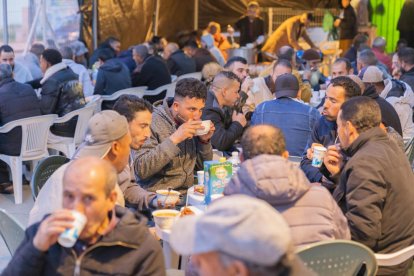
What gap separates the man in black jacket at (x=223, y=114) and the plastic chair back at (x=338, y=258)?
277cm

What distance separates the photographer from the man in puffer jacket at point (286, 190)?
296cm

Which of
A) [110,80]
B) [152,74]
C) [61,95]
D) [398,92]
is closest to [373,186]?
[398,92]

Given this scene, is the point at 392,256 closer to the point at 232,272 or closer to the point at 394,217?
the point at 394,217

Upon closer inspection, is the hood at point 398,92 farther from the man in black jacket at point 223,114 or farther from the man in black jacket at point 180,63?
the man in black jacket at point 180,63

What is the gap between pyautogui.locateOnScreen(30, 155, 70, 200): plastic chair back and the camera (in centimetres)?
435

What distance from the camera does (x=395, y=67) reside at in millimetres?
10812

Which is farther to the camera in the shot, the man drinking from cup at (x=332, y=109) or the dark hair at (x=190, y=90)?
the man drinking from cup at (x=332, y=109)

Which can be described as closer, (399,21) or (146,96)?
(146,96)

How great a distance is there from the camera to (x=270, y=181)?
116 inches

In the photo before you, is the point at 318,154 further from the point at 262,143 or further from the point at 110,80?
the point at 110,80

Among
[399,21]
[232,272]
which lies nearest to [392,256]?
[232,272]

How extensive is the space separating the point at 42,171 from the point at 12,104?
10.2ft

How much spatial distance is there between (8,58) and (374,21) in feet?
38.7

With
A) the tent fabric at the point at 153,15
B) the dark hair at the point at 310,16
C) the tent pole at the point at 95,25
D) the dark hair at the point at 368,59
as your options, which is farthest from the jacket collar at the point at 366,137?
the dark hair at the point at 310,16
